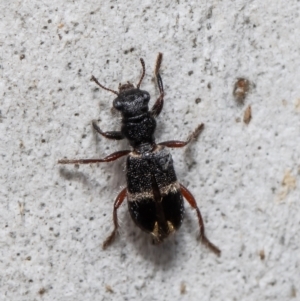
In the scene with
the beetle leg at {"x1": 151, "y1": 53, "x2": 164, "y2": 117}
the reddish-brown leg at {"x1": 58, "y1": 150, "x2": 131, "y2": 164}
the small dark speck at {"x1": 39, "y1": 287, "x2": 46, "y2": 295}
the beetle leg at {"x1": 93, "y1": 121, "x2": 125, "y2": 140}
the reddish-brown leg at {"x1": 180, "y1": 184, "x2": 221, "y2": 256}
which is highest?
the beetle leg at {"x1": 151, "y1": 53, "x2": 164, "y2": 117}

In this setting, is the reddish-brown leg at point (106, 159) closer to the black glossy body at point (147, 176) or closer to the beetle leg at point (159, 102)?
the black glossy body at point (147, 176)

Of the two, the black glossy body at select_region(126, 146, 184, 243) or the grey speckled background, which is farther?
the grey speckled background

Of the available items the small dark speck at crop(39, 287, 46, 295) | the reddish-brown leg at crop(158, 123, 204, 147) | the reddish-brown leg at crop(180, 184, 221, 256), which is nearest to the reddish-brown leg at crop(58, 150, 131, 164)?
the reddish-brown leg at crop(158, 123, 204, 147)

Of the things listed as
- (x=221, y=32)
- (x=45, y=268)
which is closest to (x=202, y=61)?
(x=221, y=32)

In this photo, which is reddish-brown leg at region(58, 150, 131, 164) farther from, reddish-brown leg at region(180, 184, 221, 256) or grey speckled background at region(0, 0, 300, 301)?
reddish-brown leg at region(180, 184, 221, 256)

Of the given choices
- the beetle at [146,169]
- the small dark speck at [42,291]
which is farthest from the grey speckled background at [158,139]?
the beetle at [146,169]

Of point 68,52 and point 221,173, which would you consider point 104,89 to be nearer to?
point 68,52
